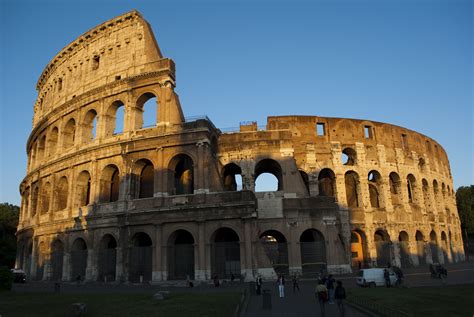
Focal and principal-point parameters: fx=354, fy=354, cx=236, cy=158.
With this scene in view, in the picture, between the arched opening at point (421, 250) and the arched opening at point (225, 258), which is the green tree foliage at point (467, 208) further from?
the arched opening at point (225, 258)

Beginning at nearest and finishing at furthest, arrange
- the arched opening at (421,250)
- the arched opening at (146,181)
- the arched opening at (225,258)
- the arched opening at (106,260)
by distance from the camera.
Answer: the arched opening at (225,258)
the arched opening at (106,260)
the arched opening at (146,181)
the arched opening at (421,250)

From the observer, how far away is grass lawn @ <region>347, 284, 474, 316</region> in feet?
A: 33.5

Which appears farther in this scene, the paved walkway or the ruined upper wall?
the ruined upper wall

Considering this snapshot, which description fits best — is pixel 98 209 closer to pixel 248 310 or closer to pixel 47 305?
pixel 47 305

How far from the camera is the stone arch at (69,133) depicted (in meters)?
30.0

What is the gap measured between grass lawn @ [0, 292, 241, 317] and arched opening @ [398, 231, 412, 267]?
21.9m

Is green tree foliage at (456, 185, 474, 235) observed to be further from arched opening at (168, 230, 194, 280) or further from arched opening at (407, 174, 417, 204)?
arched opening at (168, 230, 194, 280)

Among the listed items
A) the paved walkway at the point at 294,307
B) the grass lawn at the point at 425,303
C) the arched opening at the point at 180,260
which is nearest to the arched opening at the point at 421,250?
the grass lawn at the point at 425,303

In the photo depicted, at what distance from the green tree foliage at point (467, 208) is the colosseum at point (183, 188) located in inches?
820

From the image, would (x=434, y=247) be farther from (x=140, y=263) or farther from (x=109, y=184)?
(x=109, y=184)

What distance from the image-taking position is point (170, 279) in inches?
889

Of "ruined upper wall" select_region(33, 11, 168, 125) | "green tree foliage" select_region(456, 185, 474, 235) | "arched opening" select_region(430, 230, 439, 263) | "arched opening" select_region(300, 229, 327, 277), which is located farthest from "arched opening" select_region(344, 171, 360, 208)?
"green tree foliage" select_region(456, 185, 474, 235)

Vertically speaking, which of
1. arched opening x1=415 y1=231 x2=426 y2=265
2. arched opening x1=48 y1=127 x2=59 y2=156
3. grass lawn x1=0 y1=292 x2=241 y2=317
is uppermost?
arched opening x1=48 y1=127 x2=59 y2=156

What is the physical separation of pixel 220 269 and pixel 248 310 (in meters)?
10.9
